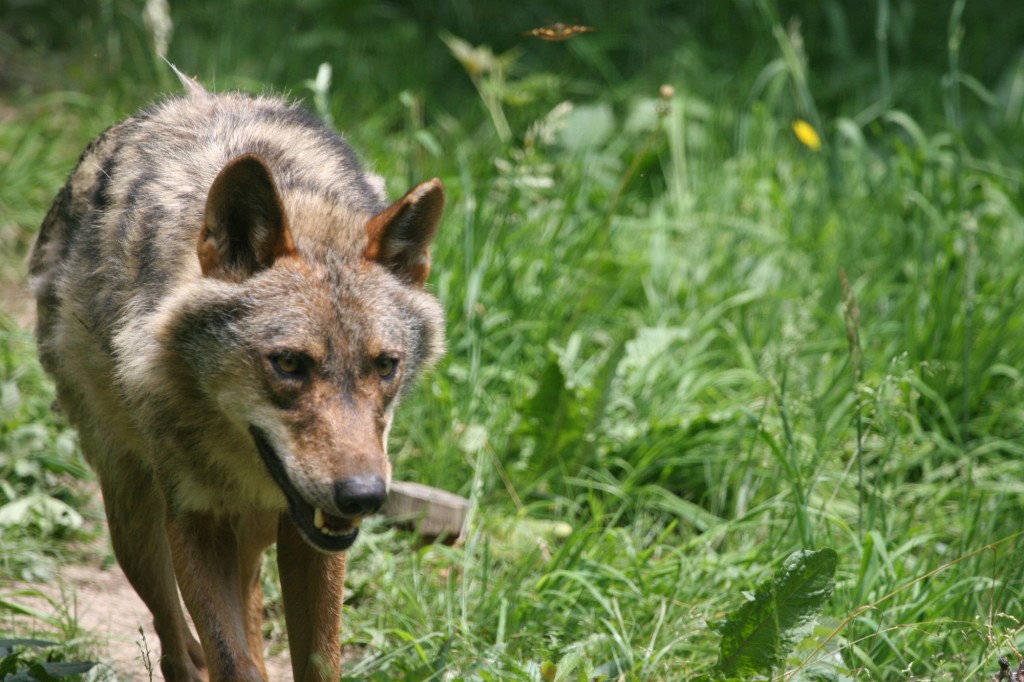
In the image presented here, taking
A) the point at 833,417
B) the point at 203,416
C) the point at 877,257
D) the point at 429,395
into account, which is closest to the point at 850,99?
the point at 877,257

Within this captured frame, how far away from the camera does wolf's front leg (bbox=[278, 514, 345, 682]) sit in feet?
12.2

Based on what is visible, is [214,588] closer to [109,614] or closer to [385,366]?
[385,366]

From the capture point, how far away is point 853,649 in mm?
3627

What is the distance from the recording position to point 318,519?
317cm

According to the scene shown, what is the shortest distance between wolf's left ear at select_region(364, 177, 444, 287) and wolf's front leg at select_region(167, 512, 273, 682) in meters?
0.98

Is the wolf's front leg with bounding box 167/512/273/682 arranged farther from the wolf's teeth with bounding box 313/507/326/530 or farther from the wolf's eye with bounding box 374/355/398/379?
the wolf's eye with bounding box 374/355/398/379

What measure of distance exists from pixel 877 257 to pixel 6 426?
15.2 ft

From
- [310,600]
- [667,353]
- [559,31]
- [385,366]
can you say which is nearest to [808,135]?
[667,353]

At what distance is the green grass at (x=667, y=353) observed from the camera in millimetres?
4199

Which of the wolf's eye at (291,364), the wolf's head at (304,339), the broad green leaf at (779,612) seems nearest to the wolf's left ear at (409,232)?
the wolf's head at (304,339)

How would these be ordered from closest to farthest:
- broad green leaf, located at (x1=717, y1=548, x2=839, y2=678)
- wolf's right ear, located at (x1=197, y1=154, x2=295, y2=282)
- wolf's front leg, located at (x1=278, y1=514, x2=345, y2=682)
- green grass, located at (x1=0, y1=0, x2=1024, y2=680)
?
wolf's right ear, located at (x1=197, y1=154, x2=295, y2=282), broad green leaf, located at (x1=717, y1=548, x2=839, y2=678), wolf's front leg, located at (x1=278, y1=514, x2=345, y2=682), green grass, located at (x1=0, y1=0, x2=1024, y2=680)

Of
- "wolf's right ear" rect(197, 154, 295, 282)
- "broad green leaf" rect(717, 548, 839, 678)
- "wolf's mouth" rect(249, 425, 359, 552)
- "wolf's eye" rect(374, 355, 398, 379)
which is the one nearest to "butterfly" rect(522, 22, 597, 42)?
"wolf's right ear" rect(197, 154, 295, 282)

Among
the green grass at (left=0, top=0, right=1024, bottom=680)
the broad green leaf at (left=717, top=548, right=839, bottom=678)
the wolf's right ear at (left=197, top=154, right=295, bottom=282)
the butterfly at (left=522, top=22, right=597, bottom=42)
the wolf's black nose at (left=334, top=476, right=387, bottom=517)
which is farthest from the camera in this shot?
the green grass at (left=0, top=0, right=1024, bottom=680)

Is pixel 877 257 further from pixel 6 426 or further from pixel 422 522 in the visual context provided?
pixel 6 426
